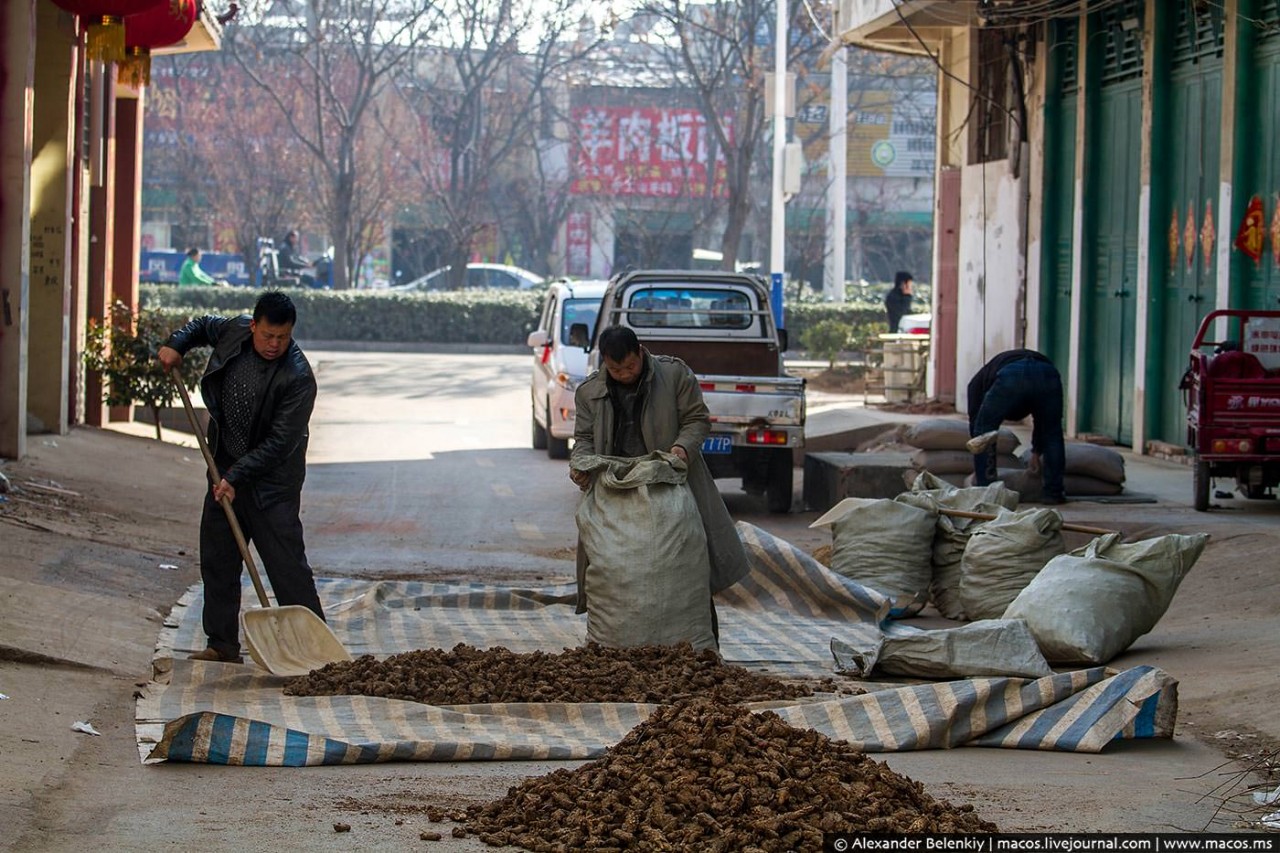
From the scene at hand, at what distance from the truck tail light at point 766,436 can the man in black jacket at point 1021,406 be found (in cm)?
174

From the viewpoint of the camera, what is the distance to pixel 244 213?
42250mm

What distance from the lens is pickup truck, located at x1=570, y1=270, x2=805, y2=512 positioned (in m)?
14.1

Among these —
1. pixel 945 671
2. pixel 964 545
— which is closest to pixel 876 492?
pixel 964 545

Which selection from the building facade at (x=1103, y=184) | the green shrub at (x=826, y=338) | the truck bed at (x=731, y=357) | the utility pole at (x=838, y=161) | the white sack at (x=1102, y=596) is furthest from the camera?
the utility pole at (x=838, y=161)

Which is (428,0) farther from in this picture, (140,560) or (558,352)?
(140,560)

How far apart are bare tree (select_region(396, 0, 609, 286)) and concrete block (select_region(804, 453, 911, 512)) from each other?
93.9 feet

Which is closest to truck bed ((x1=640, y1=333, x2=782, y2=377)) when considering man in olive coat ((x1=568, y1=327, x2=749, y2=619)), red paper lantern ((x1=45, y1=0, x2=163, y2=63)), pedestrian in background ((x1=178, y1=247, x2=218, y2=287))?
red paper lantern ((x1=45, y1=0, x2=163, y2=63))

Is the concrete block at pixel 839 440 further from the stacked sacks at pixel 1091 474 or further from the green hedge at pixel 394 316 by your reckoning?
the green hedge at pixel 394 316

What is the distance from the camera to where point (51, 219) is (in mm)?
15234

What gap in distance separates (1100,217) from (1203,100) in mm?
2812

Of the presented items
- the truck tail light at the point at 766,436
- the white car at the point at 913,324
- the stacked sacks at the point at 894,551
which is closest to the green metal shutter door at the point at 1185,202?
the truck tail light at the point at 766,436

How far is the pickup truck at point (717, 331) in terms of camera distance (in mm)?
14062

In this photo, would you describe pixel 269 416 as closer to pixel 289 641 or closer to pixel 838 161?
pixel 289 641

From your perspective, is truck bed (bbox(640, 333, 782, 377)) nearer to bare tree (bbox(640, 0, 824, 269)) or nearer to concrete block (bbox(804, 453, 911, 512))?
concrete block (bbox(804, 453, 911, 512))
